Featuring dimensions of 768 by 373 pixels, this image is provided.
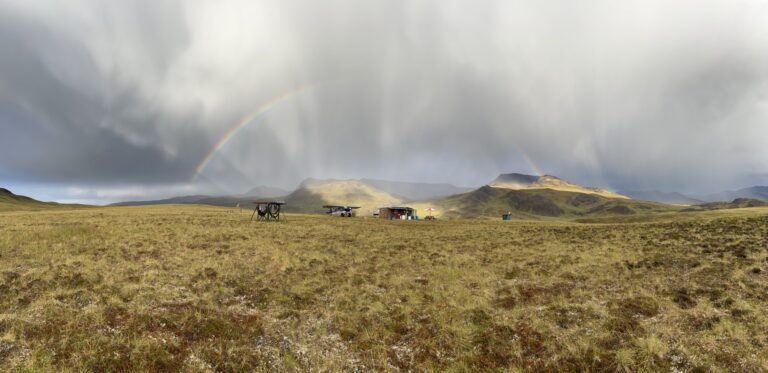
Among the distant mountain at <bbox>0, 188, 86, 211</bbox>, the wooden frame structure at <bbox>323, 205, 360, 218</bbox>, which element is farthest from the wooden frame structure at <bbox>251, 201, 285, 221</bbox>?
the distant mountain at <bbox>0, 188, 86, 211</bbox>

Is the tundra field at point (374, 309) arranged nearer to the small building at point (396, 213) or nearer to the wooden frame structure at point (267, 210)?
the wooden frame structure at point (267, 210)

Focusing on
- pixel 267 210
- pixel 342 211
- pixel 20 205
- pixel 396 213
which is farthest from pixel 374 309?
pixel 20 205

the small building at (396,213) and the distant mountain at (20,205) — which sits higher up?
the distant mountain at (20,205)

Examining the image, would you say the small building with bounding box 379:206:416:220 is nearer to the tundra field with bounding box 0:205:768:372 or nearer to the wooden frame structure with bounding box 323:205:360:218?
the wooden frame structure with bounding box 323:205:360:218

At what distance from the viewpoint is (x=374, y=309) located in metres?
16.0

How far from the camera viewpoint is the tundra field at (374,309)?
34.8 feet

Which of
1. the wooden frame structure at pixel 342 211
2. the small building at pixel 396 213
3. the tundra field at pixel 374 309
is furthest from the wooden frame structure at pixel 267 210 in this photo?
the small building at pixel 396 213

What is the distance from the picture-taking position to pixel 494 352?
11.4 metres

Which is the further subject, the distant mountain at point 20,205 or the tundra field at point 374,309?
the distant mountain at point 20,205

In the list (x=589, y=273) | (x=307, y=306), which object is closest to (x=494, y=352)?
(x=307, y=306)

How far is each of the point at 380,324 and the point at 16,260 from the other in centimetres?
2487

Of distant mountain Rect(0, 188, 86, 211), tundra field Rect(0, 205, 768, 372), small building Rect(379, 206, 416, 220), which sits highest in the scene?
distant mountain Rect(0, 188, 86, 211)

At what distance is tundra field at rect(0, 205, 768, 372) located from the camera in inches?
A: 418

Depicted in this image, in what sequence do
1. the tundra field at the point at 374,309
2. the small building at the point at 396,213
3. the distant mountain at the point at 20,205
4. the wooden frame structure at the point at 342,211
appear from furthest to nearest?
1. the small building at the point at 396,213
2. the distant mountain at the point at 20,205
3. the wooden frame structure at the point at 342,211
4. the tundra field at the point at 374,309
